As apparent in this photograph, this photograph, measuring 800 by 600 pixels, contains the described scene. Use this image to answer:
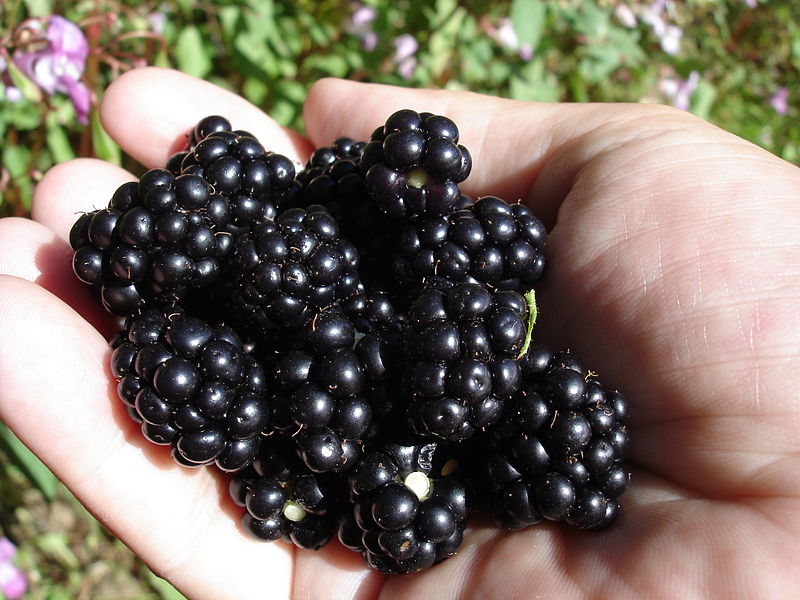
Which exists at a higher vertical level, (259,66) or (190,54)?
(190,54)

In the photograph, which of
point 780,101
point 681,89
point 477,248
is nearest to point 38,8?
point 477,248

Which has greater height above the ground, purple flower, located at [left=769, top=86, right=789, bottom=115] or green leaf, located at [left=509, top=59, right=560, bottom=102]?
green leaf, located at [left=509, top=59, right=560, bottom=102]

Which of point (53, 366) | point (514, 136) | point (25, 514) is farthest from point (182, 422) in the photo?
point (25, 514)

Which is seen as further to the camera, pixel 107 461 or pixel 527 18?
pixel 527 18

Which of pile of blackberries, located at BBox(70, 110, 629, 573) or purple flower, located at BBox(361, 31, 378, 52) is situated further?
purple flower, located at BBox(361, 31, 378, 52)

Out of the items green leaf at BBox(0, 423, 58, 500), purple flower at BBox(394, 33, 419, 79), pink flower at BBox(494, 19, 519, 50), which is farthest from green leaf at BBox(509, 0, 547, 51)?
green leaf at BBox(0, 423, 58, 500)

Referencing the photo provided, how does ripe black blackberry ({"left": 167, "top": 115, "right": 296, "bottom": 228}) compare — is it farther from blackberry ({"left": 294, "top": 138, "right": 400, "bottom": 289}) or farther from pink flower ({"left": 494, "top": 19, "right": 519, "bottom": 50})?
pink flower ({"left": 494, "top": 19, "right": 519, "bottom": 50})

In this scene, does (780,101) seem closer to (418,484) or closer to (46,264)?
(418,484)
